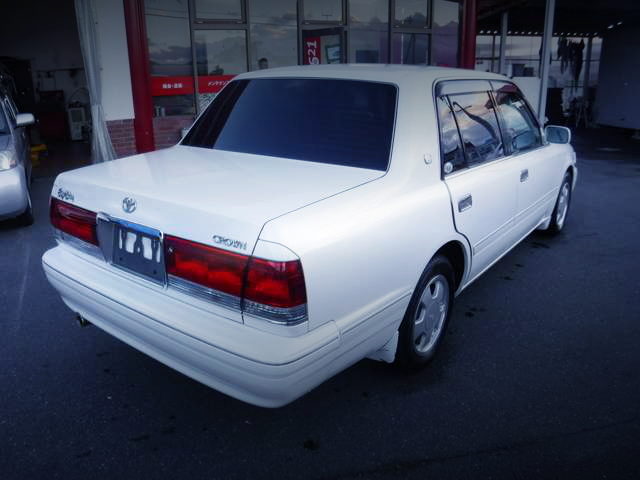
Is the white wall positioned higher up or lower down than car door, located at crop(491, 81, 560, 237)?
higher up

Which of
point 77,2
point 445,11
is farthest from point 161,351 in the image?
point 445,11

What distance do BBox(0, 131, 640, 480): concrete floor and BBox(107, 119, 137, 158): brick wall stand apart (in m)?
4.68

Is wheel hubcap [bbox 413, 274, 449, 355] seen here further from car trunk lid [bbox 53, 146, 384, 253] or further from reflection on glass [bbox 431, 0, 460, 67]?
reflection on glass [bbox 431, 0, 460, 67]

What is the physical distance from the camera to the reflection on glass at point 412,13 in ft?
38.9

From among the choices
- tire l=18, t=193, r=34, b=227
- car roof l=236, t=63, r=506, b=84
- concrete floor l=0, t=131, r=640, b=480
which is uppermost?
car roof l=236, t=63, r=506, b=84

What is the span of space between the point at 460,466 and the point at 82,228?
2107 millimetres

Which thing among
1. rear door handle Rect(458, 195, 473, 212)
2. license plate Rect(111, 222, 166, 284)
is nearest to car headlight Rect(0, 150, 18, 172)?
license plate Rect(111, 222, 166, 284)

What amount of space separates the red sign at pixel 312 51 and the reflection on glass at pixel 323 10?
39cm

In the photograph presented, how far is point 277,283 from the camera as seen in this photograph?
2.02 m

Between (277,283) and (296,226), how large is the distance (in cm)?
23

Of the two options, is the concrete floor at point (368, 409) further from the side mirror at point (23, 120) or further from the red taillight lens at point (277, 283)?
the side mirror at point (23, 120)

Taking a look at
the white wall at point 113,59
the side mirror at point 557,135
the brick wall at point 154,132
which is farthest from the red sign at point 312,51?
the side mirror at point 557,135

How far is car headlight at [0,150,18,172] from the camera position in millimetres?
5723

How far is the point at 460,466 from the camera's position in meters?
2.43
